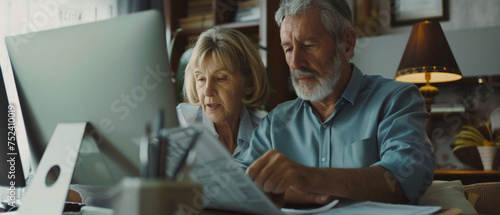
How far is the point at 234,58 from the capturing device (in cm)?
174

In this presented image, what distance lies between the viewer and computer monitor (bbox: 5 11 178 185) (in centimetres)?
68

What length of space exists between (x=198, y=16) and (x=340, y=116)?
2.17 meters

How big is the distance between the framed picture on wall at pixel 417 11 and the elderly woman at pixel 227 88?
1.67 m

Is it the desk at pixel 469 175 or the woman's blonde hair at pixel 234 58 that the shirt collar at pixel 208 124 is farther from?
the desk at pixel 469 175

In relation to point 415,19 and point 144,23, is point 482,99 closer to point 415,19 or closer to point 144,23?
point 415,19

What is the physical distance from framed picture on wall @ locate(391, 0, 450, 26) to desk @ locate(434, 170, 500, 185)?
1098 millimetres

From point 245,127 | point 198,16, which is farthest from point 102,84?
point 198,16

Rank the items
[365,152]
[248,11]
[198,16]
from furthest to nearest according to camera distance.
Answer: [198,16] < [248,11] < [365,152]

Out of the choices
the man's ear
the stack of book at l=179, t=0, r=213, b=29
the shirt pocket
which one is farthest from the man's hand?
the stack of book at l=179, t=0, r=213, b=29

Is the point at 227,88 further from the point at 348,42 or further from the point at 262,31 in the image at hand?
the point at 262,31

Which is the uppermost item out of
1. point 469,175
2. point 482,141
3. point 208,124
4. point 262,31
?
point 262,31

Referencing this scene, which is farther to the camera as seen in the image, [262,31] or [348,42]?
[262,31]

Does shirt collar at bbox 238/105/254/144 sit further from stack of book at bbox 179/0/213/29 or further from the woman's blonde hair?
stack of book at bbox 179/0/213/29

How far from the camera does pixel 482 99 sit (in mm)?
2957
